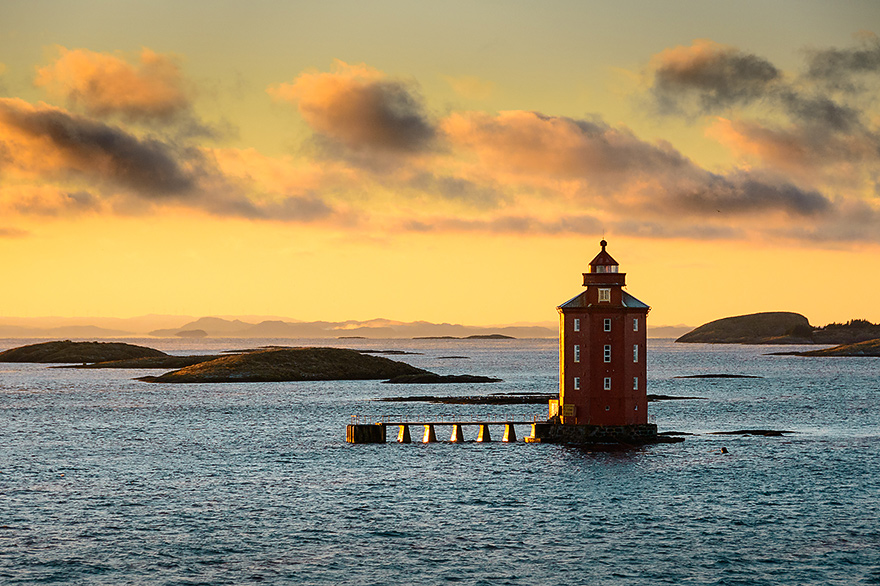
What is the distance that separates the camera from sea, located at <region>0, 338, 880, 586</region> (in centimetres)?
4466

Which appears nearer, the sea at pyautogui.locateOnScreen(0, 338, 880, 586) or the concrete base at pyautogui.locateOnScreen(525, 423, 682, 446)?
the sea at pyautogui.locateOnScreen(0, 338, 880, 586)

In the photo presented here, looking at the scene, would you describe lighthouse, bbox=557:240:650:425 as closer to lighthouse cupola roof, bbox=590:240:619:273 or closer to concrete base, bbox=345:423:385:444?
lighthouse cupola roof, bbox=590:240:619:273

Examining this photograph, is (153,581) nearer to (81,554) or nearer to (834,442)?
(81,554)

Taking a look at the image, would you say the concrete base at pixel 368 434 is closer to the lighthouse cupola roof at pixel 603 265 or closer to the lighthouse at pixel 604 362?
the lighthouse at pixel 604 362

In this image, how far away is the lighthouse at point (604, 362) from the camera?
258 ft

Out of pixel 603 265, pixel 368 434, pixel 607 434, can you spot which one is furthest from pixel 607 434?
pixel 368 434

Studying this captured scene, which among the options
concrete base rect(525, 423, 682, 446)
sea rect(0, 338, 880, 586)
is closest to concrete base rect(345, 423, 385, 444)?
sea rect(0, 338, 880, 586)

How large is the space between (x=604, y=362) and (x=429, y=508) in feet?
81.1

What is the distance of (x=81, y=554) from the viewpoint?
46844mm

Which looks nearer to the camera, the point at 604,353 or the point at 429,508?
the point at 429,508

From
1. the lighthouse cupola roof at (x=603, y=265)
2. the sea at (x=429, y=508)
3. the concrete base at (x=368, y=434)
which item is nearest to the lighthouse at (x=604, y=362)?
the lighthouse cupola roof at (x=603, y=265)

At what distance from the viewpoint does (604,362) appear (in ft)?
258

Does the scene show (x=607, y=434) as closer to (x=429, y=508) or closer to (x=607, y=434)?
(x=607, y=434)

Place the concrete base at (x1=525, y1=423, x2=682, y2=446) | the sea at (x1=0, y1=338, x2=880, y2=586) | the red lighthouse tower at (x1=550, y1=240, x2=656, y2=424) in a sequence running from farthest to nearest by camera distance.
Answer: the red lighthouse tower at (x1=550, y1=240, x2=656, y2=424), the concrete base at (x1=525, y1=423, x2=682, y2=446), the sea at (x1=0, y1=338, x2=880, y2=586)
